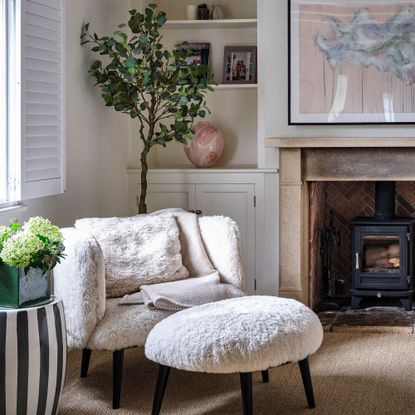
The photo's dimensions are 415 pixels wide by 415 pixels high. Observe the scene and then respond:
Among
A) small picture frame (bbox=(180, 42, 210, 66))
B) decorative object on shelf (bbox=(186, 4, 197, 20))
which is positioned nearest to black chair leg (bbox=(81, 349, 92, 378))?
small picture frame (bbox=(180, 42, 210, 66))

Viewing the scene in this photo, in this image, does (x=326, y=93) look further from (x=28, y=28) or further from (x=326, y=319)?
(x=28, y=28)

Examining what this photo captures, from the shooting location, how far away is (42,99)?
4.32 meters

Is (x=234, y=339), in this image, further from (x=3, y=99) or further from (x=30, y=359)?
(x=3, y=99)

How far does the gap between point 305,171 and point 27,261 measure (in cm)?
250

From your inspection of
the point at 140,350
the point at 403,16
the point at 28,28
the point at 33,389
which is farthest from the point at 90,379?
the point at 403,16

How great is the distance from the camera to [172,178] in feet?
18.2

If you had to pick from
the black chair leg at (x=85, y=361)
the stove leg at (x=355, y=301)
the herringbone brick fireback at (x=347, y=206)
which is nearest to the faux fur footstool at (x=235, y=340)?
the black chair leg at (x=85, y=361)

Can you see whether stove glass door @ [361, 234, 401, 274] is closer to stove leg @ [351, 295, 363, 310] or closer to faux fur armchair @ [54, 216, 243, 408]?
stove leg @ [351, 295, 363, 310]

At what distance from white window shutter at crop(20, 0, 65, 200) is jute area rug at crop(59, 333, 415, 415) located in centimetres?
94

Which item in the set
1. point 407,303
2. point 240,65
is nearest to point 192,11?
point 240,65

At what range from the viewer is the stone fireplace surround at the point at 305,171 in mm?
5277

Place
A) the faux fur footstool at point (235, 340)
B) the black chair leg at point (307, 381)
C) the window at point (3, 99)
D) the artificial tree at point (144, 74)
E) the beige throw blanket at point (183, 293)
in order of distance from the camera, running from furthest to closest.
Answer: the artificial tree at point (144, 74) → the window at point (3, 99) → the beige throw blanket at point (183, 293) → the black chair leg at point (307, 381) → the faux fur footstool at point (235, 340)

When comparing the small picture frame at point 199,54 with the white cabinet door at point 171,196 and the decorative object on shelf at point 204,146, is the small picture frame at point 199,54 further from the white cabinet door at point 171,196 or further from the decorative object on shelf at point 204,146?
the white cabinet door at point 171,196

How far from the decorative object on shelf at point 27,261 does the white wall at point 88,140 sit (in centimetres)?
93
